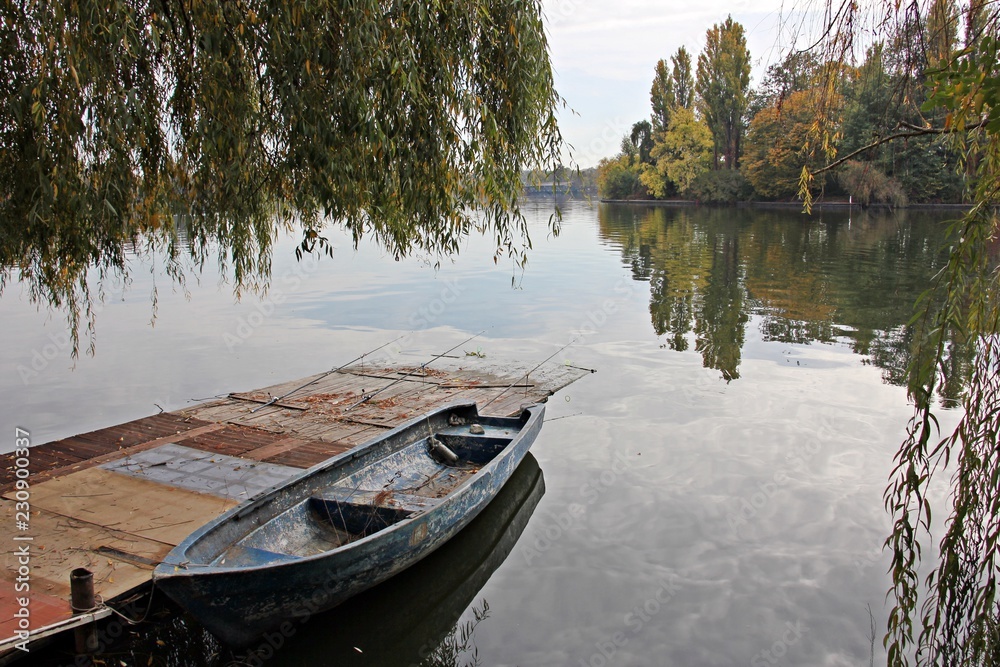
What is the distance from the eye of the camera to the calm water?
228 inches

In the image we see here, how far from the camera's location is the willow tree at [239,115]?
4.98m

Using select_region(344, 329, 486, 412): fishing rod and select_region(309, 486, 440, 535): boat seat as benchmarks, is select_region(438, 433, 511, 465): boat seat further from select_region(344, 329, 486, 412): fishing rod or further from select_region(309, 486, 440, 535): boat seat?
select_region(344, 329, 486, 412): fishing rod

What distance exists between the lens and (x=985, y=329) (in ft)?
11.5

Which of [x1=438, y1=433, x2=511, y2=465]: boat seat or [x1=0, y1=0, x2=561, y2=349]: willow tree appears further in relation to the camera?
[x1=438, y1=433, x2=511, y2=465]: boat seat

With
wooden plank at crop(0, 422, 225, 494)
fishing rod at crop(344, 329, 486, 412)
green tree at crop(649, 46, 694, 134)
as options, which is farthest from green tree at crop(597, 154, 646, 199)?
wooden plank at crop(0, 422, 225, 494)

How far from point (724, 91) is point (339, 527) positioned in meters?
65.0

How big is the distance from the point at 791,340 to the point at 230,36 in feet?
43.1

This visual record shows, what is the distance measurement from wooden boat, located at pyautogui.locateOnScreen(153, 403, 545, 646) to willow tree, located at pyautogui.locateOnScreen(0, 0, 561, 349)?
2082 mm

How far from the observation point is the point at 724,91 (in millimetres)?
63750

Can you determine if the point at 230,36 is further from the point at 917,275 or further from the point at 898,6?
the point at 917,275

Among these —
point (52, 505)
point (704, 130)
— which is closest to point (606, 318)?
point (52, 505)

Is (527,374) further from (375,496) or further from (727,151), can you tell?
(727,151)

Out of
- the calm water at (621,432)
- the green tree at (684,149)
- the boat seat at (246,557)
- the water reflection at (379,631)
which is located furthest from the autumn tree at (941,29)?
the green tree at (684,149)

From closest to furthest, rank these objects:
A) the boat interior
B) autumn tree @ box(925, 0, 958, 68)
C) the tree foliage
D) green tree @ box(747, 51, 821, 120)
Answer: autumn tree @ box(925, 0, 958, 68), green tree @ box(747, 51, 821, 120), the boat interior, the tree foliage
